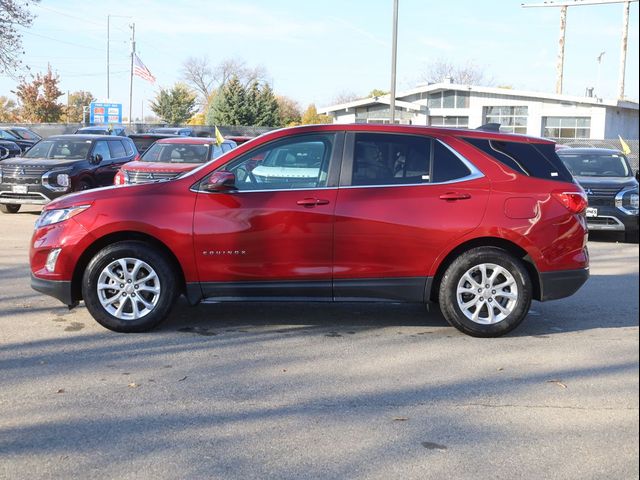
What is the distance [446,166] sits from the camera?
21.8 ft

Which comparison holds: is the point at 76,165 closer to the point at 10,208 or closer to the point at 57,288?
the point at 10,208

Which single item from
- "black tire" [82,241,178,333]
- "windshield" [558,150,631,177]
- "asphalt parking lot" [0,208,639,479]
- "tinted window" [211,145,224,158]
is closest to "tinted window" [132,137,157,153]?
"tinted window" [211,145,224,158]

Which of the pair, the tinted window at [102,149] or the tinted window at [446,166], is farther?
the tinted window at [102,149]

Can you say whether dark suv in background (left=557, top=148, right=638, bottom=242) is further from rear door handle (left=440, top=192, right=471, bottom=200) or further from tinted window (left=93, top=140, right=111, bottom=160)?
tinted window (left=93, top=140, right=111, bottom=160)

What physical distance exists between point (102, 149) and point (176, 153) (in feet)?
7.64

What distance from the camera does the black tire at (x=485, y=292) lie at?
21.4ft

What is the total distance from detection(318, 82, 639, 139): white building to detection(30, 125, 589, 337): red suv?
34459 millimetres

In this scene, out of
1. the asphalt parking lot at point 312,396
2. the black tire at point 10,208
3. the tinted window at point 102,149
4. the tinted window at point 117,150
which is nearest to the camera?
the asphalt parking lot at point 312,396

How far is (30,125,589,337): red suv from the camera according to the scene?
646cm

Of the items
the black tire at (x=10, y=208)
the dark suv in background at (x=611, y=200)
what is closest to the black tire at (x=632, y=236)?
the dark suv in background at (x=611, y=200)

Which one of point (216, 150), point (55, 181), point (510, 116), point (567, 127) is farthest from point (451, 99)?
point (55, 181)

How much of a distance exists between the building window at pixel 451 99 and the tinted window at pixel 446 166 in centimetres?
4220

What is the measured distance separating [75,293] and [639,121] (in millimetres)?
6081

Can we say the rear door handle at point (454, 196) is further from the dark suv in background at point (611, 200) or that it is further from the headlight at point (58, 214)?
the dark suv in background at point (611, 200)
